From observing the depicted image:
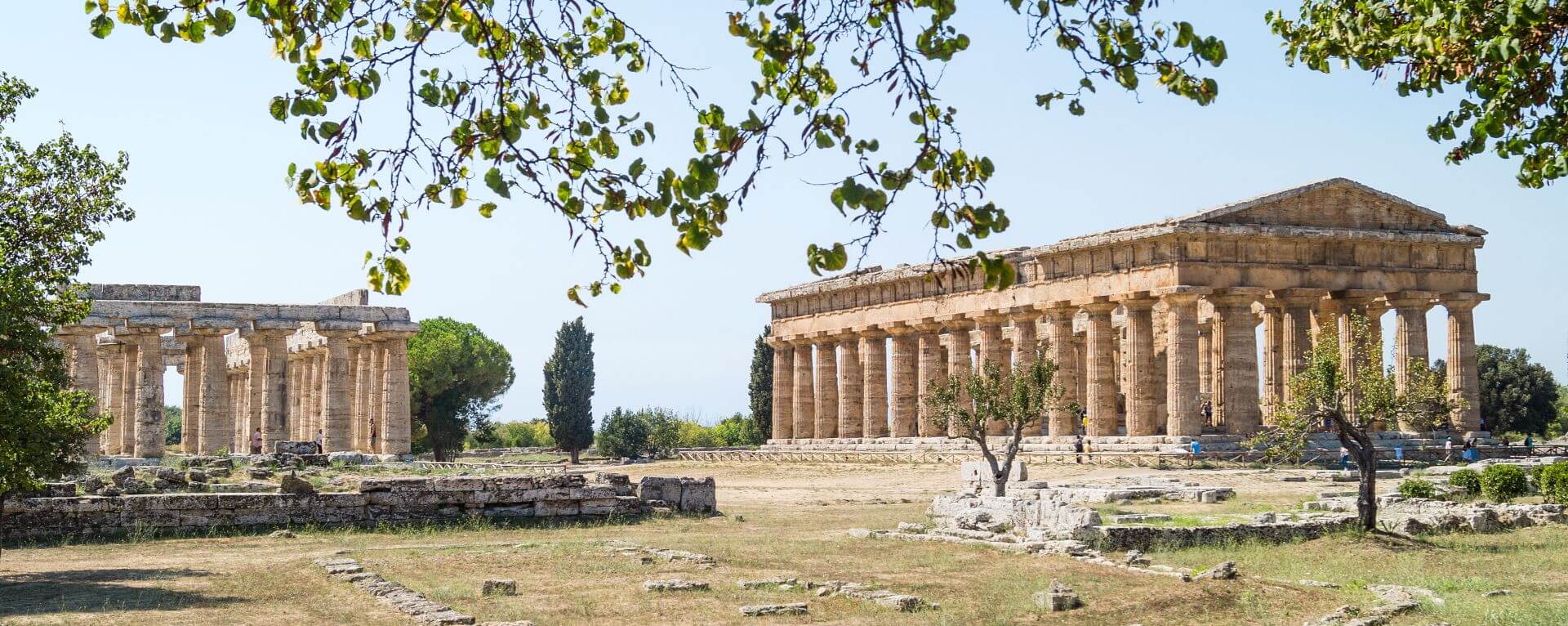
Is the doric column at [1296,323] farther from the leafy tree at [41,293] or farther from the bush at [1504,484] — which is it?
the leafy tree at [41,293]

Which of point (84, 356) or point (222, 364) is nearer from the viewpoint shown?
point (84, 356)

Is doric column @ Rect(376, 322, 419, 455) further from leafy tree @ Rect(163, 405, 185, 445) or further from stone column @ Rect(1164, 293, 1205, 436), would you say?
leafy tree @ Rect(163, 405, 185, 445)

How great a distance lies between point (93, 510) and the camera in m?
22.9

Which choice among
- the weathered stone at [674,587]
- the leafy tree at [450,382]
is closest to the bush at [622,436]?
the leafy tree at [450,382]

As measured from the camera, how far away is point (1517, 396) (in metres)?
65.7

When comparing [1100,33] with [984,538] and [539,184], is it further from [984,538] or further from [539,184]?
[984,538]

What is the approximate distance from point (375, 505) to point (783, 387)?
1677 inches

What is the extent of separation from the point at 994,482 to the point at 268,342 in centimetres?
3050

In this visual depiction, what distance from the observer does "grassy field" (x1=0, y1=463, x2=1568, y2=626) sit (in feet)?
47.2

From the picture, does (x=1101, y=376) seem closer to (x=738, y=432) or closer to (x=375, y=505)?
(x=375, y=505)

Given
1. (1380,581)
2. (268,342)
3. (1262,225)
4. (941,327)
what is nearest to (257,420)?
(268,342)

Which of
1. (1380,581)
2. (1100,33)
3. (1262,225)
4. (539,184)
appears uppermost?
(1262,225)

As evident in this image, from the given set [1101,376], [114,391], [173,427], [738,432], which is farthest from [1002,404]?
[173,427]

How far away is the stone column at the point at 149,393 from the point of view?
48.6 meters
